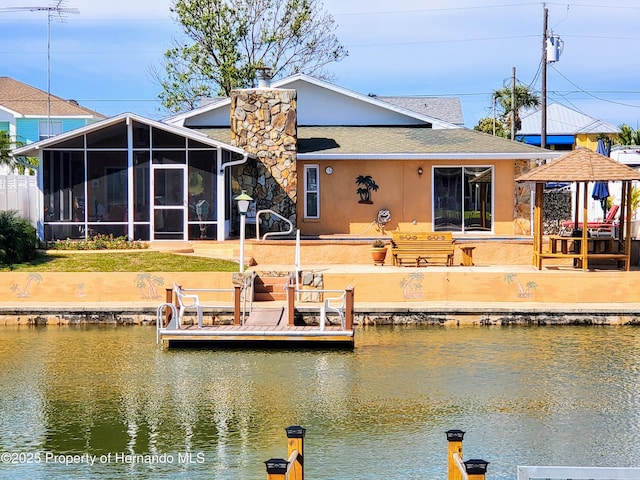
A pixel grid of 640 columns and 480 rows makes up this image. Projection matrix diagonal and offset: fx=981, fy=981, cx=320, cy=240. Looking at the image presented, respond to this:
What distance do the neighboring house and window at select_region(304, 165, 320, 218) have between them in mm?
36731

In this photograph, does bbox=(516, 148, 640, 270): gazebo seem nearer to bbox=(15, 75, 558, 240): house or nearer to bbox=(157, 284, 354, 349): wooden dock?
bbox=(15, 75, 558, 240): house

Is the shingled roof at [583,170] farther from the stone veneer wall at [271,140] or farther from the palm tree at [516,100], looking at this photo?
the palm tree at [516,100]

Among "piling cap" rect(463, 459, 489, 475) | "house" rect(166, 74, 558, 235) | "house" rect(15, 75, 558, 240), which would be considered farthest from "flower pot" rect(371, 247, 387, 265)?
"piling cap" rect(463, 459, 489, 475)

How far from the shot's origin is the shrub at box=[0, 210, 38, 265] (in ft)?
77.9

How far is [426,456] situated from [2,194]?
65.0 ft

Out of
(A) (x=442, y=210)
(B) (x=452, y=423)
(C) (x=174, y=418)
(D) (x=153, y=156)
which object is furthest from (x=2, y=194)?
(B) (x=452, y=423)

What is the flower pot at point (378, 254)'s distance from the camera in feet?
82.8

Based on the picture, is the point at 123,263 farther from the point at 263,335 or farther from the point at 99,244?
the point at 263,335

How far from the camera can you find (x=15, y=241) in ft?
78.7

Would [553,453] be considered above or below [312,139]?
below

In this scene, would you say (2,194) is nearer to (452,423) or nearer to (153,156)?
(153,156)

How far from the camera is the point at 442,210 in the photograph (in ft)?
94.3

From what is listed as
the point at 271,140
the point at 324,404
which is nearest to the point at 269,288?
the point at 271,140

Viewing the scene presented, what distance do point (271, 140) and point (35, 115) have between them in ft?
101
